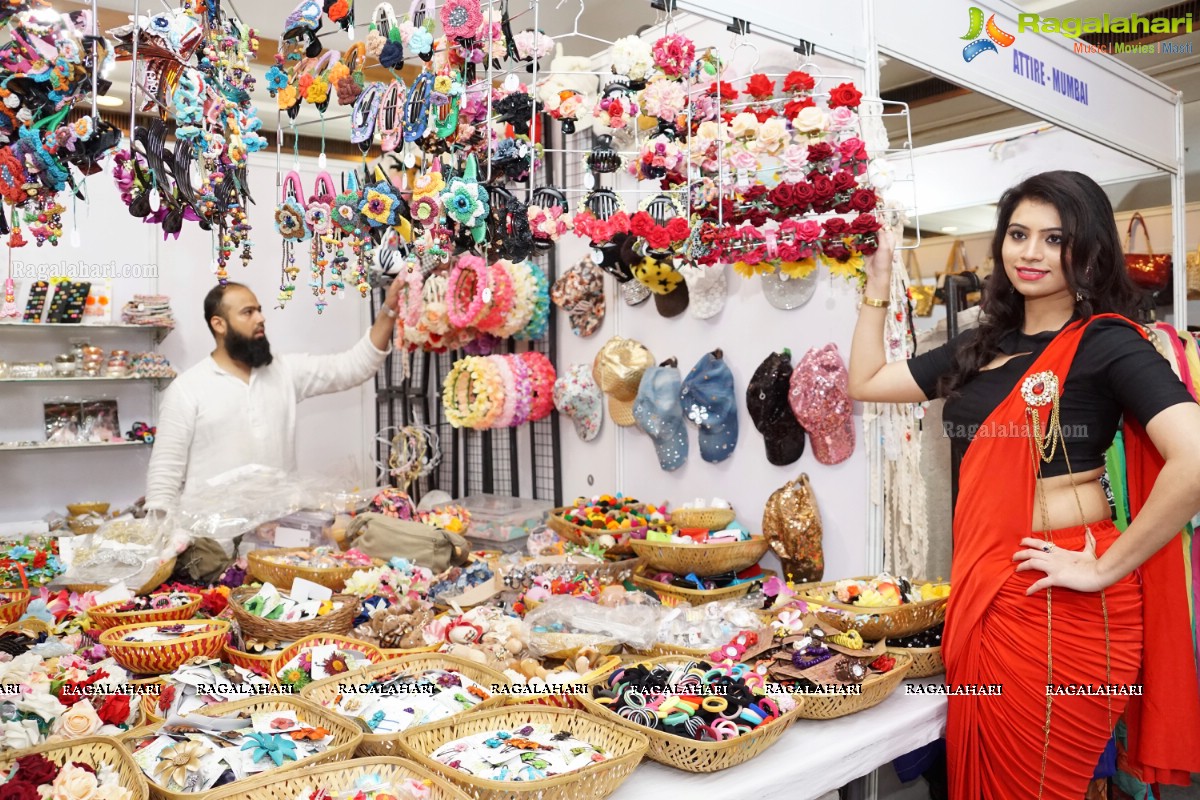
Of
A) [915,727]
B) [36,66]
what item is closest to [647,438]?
[915,727]

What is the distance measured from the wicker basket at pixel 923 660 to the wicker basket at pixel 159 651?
164 centimetres

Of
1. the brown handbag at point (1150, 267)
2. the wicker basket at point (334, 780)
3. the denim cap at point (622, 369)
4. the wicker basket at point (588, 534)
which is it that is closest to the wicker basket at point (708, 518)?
the wicker basket at point (588, 534)

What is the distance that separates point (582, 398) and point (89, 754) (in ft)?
8.92

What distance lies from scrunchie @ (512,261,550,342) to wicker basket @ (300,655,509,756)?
2335 mm

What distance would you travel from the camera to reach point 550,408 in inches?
168

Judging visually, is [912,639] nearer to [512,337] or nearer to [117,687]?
[117,687]

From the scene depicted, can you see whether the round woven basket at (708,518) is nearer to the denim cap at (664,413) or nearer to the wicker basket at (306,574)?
the denim cap at (664,413)

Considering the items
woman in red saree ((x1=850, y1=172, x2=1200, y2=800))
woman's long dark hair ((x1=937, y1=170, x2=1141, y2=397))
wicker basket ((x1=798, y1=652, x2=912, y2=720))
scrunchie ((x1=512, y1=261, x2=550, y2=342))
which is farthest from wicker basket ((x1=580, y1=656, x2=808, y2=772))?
scrunchie ((x1=512, y1=261, x2=550, y2=342))

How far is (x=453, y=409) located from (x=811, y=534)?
1.87m

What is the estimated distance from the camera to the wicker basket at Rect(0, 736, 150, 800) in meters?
1.45

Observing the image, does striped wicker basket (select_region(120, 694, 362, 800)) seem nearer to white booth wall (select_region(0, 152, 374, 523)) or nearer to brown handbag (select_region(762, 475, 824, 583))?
brown handbag (select_region(762, 475, 824, 583))

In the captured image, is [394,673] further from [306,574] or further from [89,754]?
[306,574]

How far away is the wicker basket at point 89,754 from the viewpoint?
145cm

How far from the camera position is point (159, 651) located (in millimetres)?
2004
